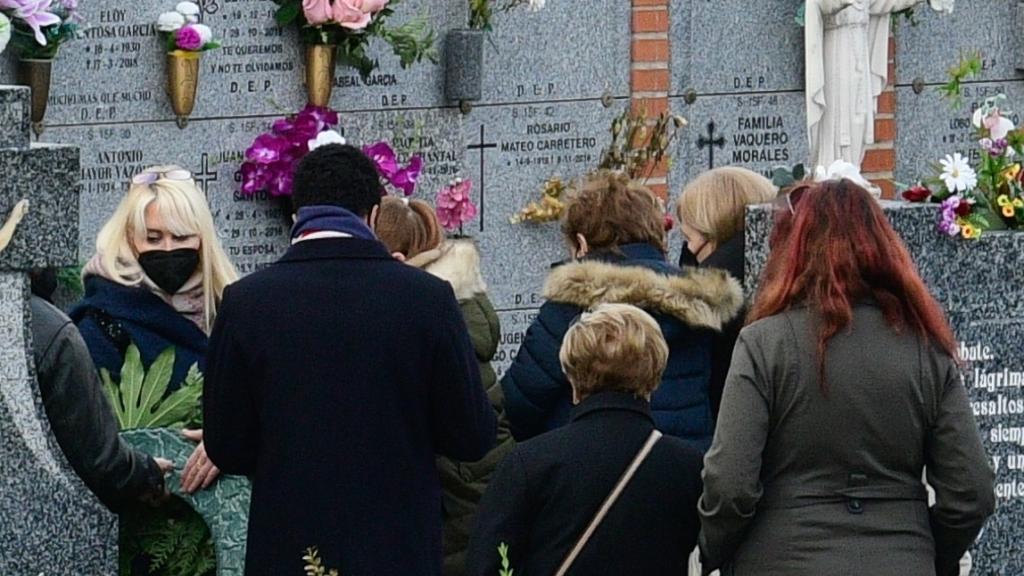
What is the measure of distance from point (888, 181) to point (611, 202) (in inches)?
189

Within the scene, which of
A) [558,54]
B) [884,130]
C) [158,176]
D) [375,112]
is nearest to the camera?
[158,176]

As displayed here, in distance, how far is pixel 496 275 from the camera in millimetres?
9773

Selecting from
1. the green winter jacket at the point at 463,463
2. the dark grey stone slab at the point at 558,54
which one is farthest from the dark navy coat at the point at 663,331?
the dark grey stone slab at the point at 558,54

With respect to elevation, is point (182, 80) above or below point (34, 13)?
below

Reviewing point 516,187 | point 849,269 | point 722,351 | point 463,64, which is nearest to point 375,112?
point 463,64

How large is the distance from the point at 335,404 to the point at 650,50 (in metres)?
5.44

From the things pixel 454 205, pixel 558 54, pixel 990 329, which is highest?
pixel 558 54

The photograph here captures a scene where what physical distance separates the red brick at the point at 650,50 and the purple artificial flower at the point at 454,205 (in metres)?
1.26

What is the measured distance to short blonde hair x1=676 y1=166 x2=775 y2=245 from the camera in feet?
21.9

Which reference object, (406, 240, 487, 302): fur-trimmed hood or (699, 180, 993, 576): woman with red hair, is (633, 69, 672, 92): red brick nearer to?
Result: (406, 240, 487, 302): fur-trimmed hood

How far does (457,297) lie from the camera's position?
246 inches

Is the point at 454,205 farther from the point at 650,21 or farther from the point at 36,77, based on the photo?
the point at 36,77

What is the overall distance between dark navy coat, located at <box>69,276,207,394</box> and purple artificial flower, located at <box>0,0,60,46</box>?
2070 millimetres

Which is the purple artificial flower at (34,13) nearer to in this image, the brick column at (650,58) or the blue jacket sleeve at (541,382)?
the blue jacket sleeve at (541,382)
